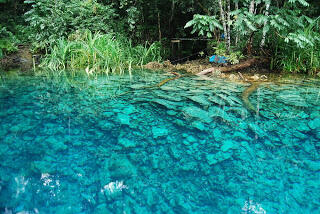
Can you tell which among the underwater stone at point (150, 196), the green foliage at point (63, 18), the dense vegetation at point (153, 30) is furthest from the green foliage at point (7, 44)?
the underwater stone at point (150, 196)

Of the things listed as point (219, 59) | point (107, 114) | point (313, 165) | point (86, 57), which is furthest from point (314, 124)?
point (86, 57)

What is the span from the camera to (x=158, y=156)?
1580 mm

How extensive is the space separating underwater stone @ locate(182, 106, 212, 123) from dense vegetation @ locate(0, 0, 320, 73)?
2.33 meters

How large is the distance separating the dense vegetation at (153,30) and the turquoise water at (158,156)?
2.62m

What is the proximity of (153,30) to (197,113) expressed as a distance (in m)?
6.99

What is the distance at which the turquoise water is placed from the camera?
1.15 m

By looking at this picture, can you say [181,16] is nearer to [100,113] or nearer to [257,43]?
[257,43]

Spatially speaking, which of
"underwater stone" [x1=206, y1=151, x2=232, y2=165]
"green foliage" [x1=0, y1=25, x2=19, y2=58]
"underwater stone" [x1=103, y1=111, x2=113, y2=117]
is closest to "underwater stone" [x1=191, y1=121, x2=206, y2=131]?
"underwater stone" [x1=206, y1=151, x2=232, y2=165]

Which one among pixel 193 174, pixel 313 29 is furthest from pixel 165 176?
pixel 313 29

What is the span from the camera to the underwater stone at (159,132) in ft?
6.25

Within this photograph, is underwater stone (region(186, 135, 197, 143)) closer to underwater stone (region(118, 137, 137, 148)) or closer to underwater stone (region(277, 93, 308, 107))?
underwater stone (region(118, 137, 137, 148))

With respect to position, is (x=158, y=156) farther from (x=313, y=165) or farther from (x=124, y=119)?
(x=313, y=165)

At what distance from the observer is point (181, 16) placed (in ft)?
28.3

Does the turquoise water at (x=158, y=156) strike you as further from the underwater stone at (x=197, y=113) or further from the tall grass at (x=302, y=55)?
the tall grass at (x=302, y=55)
